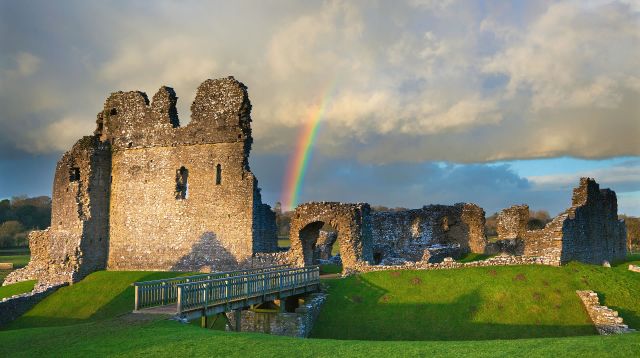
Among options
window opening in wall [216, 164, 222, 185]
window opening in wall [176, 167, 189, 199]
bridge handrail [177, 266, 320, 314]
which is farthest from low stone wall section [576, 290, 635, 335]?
window opening in wall [176, 167, 189, 199]

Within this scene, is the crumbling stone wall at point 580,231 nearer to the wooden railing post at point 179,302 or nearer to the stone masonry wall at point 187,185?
the stone masonry wall at point 187,185

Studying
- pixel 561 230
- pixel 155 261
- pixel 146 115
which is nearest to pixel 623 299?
pixel 561 230

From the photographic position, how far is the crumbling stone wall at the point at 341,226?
1371 inches

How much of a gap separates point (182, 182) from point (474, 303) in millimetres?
22419

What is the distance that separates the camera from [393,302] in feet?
91.0

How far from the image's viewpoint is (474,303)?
1054 inches

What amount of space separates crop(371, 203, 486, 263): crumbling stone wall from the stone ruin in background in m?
2.19

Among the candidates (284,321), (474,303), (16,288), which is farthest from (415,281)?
(16,288)

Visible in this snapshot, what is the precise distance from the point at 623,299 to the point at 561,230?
21.9 ft

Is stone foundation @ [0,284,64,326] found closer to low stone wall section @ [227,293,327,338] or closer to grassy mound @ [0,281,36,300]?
grassy mound @ [0,281,36,300]

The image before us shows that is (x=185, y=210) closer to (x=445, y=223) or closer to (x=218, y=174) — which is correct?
(x=218, y=174)

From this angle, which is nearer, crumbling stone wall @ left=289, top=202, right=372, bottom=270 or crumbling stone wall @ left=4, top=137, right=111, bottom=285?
crumbling stone wall @ left=289, top=202, right=372, bottom=270

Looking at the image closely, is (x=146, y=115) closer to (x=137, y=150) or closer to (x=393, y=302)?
(x=137, y=150)

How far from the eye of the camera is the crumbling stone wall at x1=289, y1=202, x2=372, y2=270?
3481cm
